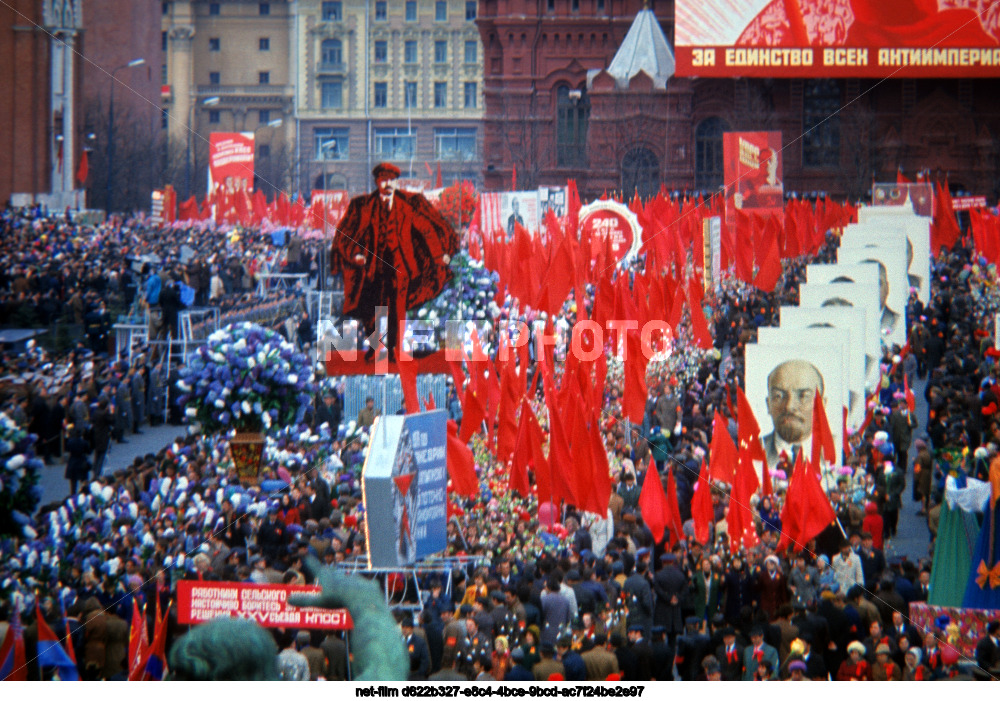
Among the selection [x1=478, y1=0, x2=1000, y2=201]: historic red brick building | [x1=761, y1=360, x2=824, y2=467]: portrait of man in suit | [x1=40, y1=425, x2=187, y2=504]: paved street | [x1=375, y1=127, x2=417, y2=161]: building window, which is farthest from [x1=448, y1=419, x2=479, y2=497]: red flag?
[x1=478, y1=0, x2=1000, y2=201]: historic red brick building

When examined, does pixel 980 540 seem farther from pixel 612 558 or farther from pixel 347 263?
pixel 347 263

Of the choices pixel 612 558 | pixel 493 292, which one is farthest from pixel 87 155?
pixel 612 558

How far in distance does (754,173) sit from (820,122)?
19228mm

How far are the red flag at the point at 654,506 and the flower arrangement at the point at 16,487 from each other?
592 cm

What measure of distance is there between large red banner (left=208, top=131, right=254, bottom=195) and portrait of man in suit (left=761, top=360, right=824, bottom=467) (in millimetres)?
13580

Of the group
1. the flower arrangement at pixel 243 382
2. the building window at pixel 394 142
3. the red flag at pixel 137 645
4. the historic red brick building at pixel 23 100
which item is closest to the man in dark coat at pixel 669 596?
the red flag at pixel 137 645

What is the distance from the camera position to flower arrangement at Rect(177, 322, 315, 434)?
571 inches

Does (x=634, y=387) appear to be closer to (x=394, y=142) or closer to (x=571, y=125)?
(x=394, y=142)

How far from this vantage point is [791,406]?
14992 mm

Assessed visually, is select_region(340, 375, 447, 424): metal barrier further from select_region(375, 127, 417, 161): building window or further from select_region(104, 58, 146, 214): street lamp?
select_region(104, 58, 146, 214): street lamp

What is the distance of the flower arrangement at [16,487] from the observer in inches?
501

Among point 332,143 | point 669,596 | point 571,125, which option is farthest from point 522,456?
point 571,125

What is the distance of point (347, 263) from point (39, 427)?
433 centimetres
